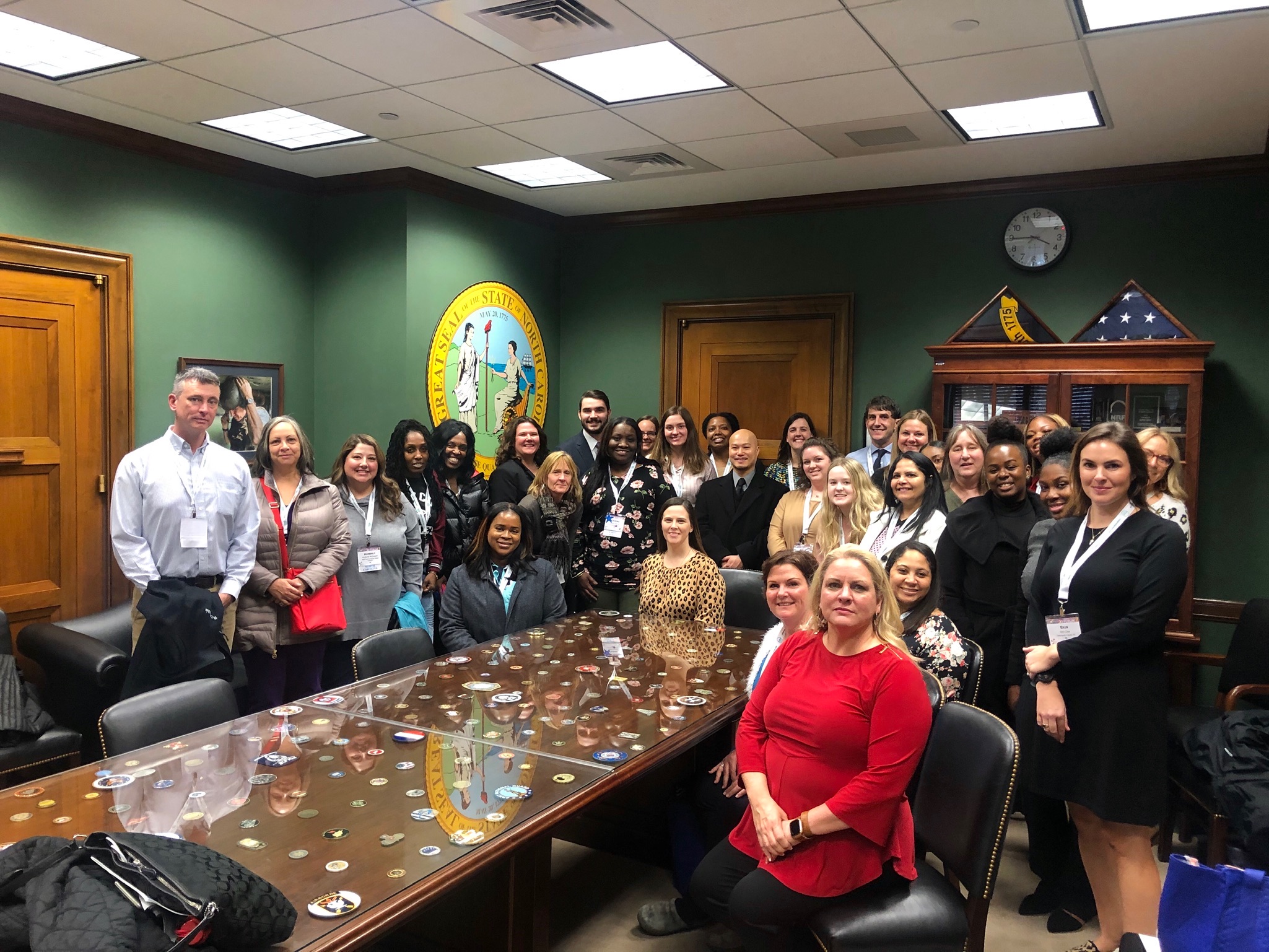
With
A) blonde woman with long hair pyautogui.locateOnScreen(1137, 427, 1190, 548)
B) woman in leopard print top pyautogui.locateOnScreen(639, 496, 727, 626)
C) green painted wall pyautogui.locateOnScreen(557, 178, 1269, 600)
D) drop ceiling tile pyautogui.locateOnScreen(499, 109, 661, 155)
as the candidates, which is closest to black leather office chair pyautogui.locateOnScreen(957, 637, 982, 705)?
woman in leopard print top pyautogui.locateOnScreen(639, 496, 727, 626)

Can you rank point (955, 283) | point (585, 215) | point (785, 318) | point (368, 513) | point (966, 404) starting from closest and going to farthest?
point (368, 513) → point (966, 404) → point (955, 283) → point (785, 318) → point (585, 215)

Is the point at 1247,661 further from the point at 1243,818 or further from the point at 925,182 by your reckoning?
the point at 925,182

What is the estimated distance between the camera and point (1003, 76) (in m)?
3.71

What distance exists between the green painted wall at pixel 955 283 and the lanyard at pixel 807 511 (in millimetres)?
1642

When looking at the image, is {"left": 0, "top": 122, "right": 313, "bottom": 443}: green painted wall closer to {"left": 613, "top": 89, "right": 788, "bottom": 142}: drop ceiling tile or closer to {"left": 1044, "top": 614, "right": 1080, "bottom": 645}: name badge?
{"left": 613, "top": 89, "right": 788, "bottom": 142}: drop ceiling tile

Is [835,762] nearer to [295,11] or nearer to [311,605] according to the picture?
[311,605]

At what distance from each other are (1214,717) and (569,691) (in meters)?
2.52

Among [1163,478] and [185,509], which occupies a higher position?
[1163,478]

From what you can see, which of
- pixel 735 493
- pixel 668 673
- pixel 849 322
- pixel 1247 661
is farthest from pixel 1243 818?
pixel 849 322

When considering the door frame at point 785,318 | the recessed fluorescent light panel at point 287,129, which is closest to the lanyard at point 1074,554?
the door frame at point 785,318

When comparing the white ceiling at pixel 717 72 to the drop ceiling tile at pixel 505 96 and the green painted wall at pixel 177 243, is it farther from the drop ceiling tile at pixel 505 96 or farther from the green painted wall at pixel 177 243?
the green painted wall at pixel 177 243

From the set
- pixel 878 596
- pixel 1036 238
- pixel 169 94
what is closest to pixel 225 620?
pixel 169 94

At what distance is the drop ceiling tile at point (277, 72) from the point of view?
360 centimetres

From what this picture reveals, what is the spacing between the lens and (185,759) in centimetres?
221
